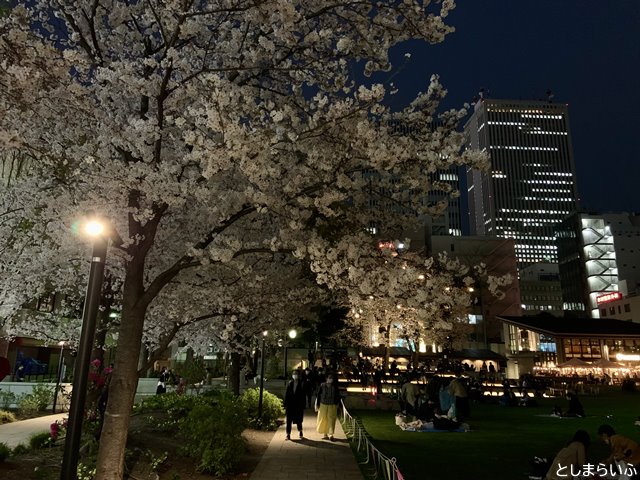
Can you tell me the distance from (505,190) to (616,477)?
198301 mm

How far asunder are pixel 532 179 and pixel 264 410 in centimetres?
19659

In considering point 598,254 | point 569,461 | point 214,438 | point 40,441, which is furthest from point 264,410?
point 598,254

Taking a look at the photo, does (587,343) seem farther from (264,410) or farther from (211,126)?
(211,126)

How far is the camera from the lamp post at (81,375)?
5250mm

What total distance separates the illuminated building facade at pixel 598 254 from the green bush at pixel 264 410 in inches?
3838

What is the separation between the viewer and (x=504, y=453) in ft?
39.3

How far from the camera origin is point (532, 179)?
18962 cm

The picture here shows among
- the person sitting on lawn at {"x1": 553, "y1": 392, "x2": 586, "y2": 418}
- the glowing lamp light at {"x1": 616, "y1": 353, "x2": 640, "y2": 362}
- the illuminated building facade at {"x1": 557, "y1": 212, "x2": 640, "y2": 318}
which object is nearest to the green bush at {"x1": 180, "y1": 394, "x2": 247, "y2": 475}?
the person sitting on lawn at {"x1": 553, "y1": 392, "x2": 586, "y2": 418}

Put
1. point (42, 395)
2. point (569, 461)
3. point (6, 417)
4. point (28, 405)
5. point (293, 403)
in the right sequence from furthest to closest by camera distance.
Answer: point (42, 395) → point (28, 405) → point (6, 417) → point (293, 403) → point (569, 461)

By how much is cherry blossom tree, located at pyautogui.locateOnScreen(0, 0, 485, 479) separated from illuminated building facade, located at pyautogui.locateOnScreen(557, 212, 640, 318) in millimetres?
103957

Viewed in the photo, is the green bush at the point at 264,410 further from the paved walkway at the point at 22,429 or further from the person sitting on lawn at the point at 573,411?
the person sitting on lawn at the point at 573,411

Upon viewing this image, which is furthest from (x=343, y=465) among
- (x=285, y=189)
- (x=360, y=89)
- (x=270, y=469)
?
(x=360, y=89)

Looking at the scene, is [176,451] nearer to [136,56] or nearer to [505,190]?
[136,56]

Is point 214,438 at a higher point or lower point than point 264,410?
higher
